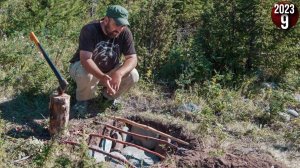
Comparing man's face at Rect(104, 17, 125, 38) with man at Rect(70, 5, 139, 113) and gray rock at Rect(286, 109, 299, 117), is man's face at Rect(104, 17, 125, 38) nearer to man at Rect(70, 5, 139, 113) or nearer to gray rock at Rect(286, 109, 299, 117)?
man at Rect(70, 5, 139, 113)

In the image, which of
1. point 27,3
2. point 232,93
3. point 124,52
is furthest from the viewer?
point 27,3

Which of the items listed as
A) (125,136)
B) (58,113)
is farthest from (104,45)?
(125,136)

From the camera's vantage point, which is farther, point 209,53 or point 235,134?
point 209,53

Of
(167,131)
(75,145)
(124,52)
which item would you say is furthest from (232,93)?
(75,145)

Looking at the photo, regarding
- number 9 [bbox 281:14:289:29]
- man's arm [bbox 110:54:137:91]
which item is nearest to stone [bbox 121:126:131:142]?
man's arm [bbox 110:54:137:91]

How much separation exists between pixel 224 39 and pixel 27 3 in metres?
3.31

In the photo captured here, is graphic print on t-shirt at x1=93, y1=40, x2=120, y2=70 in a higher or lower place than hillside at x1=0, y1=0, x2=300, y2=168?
higher

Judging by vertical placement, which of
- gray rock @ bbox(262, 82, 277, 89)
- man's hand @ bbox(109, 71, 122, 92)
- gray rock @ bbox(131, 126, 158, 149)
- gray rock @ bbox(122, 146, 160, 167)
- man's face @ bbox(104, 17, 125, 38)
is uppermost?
man's face @ bbox(104, 17, 125, 38)

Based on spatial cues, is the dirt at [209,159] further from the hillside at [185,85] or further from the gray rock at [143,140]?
the gray rock at [143,140]

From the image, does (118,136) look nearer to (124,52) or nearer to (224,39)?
(124,52)

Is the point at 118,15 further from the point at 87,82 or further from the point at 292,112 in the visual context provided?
the point at 292,112

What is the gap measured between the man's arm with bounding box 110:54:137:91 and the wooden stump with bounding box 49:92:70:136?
1.98 ft

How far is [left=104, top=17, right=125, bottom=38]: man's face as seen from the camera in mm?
5604

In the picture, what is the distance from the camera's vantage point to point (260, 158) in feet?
17.7
